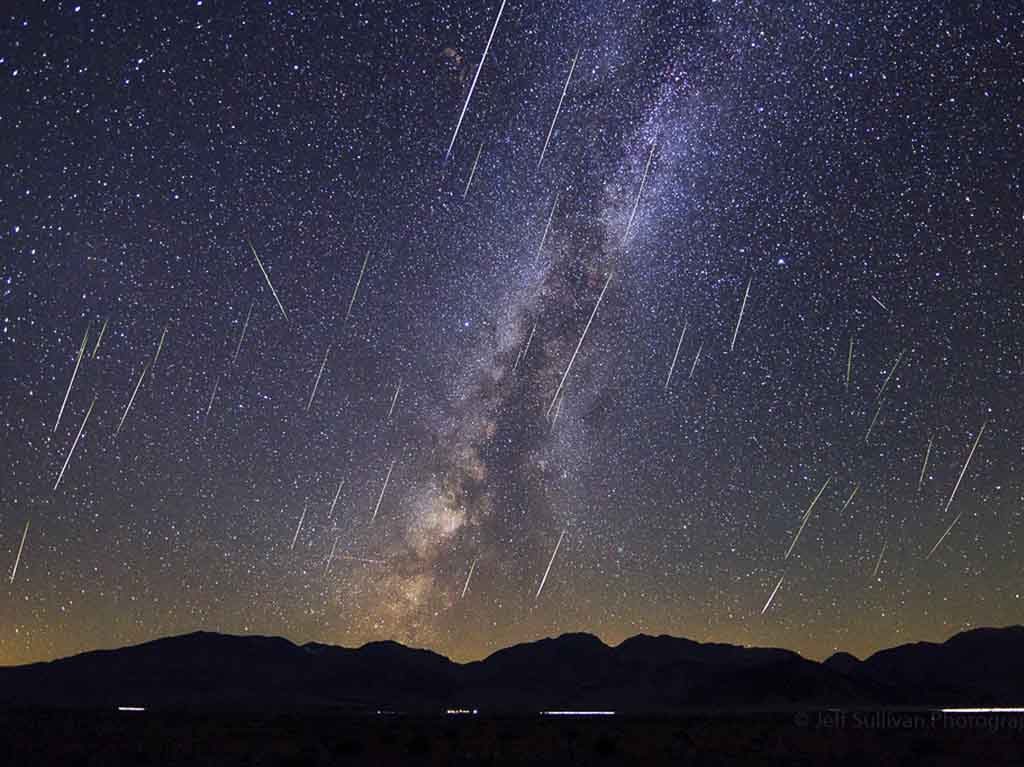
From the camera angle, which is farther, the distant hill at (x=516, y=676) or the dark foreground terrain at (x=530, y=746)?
the distant hill at (x=516, y=676)

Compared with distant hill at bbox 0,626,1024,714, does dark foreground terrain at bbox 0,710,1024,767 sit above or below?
below

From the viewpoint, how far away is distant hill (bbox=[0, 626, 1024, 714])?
12762cm

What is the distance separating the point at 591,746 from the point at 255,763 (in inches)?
353

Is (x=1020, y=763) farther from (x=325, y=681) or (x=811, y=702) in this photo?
(x=325, y=681)

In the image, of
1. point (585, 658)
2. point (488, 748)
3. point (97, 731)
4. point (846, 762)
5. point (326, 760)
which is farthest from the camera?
point (585, 658)

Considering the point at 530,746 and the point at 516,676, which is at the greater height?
the point at 516,676

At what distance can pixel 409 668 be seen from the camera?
553 feet

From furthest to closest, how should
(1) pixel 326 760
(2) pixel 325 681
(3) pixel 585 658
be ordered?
(3) pixel 585 658 → (2) pixel 325 681 → (1) pixel 326 760

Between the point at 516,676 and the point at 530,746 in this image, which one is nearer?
the point at 530,746

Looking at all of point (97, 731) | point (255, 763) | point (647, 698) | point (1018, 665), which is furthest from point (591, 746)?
point (1018, 665)

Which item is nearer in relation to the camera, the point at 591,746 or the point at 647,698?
the point at 591,746

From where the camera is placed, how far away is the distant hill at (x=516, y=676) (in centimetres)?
12762

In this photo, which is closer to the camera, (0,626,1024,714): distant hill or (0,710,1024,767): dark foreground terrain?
(0,710,1024,767): dark foreground terrain

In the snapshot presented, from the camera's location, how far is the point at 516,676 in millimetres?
171375
